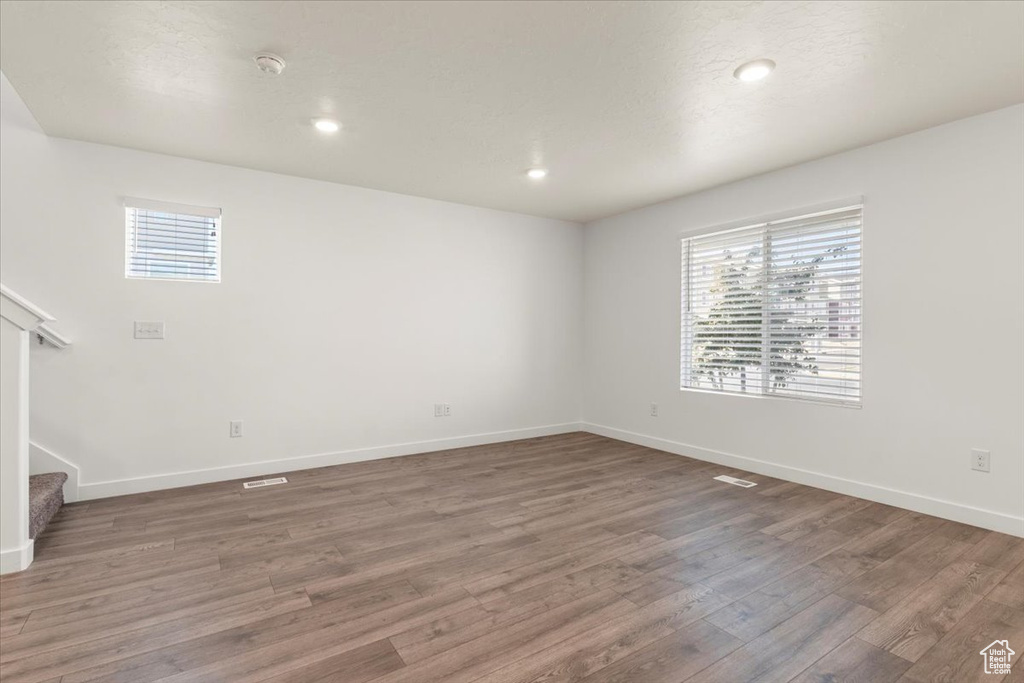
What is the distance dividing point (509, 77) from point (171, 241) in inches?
118

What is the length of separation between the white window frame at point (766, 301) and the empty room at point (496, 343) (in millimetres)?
31

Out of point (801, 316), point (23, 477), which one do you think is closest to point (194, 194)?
point (23, 477)

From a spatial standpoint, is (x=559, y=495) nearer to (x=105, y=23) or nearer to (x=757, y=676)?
(x=757, y=676)

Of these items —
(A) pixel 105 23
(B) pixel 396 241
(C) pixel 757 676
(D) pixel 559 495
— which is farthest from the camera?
(B) pixel 396 241

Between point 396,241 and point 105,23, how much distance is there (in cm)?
274

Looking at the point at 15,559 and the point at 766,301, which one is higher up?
the point at 766,301

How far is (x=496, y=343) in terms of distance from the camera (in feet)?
17.9

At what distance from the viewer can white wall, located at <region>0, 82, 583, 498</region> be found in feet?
11.2

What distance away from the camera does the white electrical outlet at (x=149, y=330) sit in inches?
143

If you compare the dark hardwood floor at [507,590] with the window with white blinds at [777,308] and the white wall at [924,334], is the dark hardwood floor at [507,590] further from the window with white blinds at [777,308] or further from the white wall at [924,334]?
the window with white blinds at [777,308]

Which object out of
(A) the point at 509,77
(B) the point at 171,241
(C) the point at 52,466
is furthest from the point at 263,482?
(A) the point at 509,77

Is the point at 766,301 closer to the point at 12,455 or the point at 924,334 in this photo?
the point at 924,334

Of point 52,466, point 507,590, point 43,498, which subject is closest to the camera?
point 507,590

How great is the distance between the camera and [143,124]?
3156 millimetres
